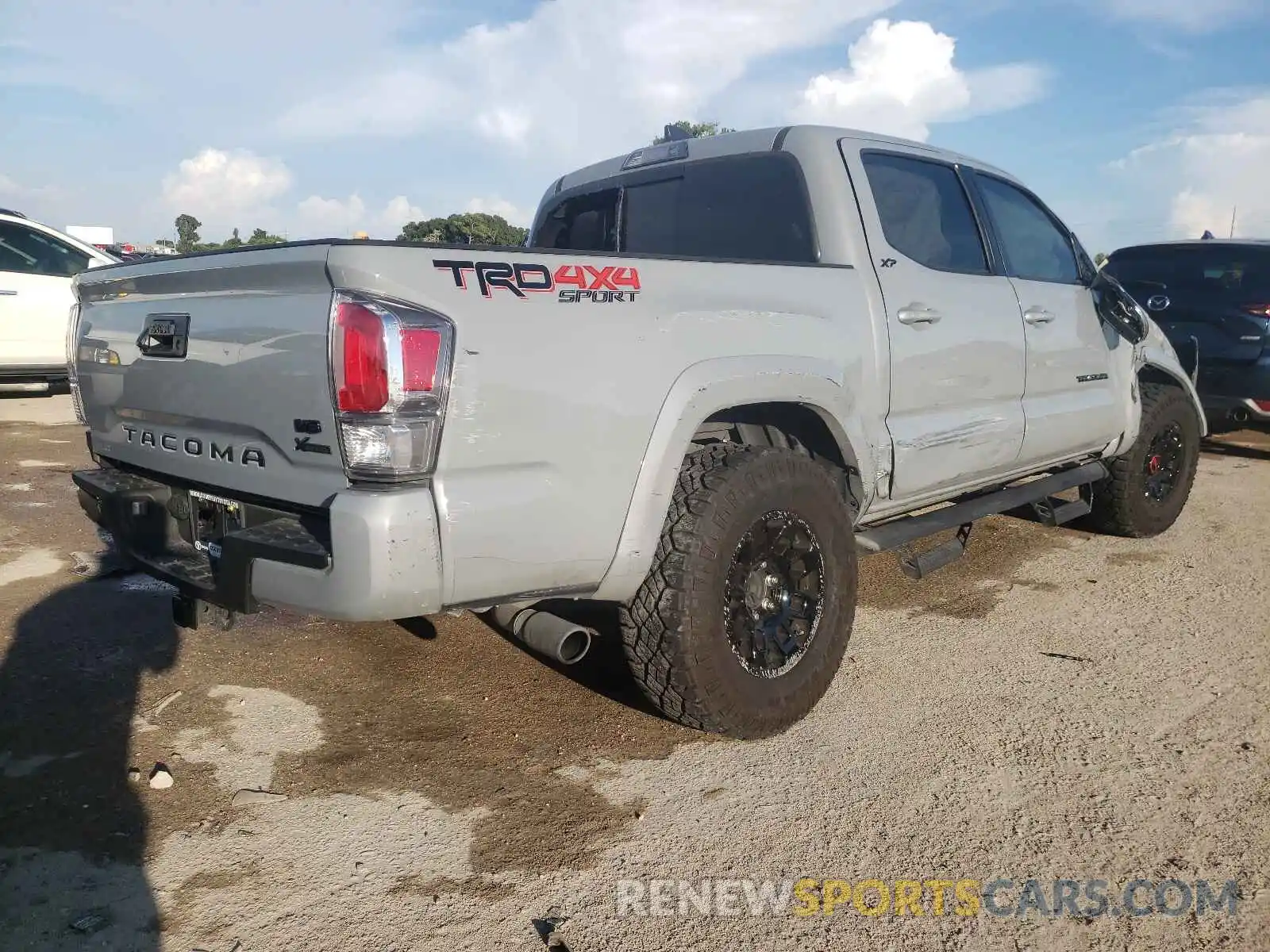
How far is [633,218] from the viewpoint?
13.5 feet

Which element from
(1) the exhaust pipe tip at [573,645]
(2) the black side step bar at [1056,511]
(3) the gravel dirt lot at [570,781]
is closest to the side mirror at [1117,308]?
(2) the black side step bar at [1056,511]

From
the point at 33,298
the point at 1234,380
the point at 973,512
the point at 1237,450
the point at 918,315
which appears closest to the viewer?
the point at 918,315

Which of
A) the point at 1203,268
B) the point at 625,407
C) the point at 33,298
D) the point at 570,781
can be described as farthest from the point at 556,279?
the point at 33,298

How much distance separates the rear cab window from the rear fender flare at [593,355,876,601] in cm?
47

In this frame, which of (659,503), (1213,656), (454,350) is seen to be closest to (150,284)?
(454,350)

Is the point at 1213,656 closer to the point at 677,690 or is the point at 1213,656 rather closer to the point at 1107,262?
the point at 677,690

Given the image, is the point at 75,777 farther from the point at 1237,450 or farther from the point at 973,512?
the point at 1237,450

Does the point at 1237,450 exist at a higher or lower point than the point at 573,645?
higher

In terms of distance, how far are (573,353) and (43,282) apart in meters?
8.50

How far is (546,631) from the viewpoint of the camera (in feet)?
9.03

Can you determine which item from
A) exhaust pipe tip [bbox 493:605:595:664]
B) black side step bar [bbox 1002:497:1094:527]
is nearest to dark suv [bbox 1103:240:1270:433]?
black side step bar [bbox 1002:497:1094:527]

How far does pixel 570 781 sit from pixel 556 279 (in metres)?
1.45

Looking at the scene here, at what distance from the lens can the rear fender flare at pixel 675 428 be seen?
8.75 feet

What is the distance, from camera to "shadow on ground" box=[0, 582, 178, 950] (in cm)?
219
